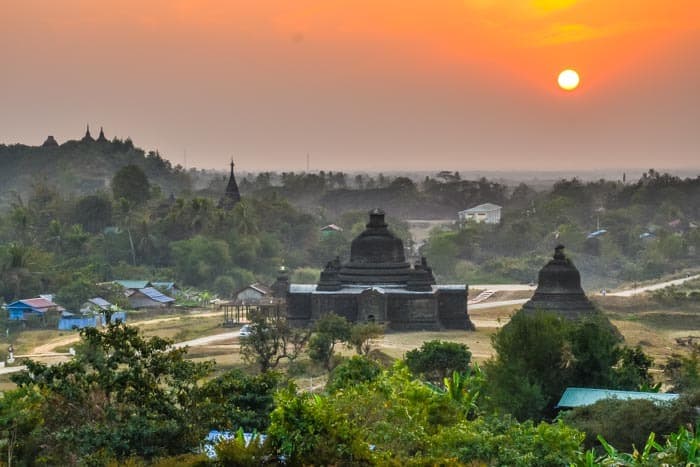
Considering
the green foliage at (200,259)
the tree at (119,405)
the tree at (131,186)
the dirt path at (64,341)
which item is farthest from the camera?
the tree at (131,186)

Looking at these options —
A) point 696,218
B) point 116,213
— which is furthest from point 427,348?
point 696,218

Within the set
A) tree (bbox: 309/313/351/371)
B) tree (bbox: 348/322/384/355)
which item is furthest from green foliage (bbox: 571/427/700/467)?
tree (bbox: 348/322/384/355)

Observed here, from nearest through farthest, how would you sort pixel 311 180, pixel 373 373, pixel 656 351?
pixel 373 373, pixel 656 351, pixel 311 180

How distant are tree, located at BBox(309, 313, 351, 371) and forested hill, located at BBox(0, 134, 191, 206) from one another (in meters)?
107

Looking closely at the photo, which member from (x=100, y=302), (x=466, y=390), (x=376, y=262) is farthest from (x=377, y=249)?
(x=466, y=390)

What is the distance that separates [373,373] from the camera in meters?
27.4

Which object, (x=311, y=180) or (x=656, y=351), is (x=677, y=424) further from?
(x=311, y=180)

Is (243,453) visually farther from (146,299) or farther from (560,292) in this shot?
(146,299)

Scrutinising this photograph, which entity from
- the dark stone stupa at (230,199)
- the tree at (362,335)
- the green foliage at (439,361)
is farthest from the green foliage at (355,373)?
the dark stone stupa at (230,199)

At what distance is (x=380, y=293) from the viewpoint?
5003 centimetres

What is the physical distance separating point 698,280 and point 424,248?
921 inches

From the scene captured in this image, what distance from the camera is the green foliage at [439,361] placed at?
112ft

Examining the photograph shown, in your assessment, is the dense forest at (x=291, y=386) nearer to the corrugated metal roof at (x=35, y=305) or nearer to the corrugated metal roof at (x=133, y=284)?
the corrugated metal roof at (x=35, y=305)

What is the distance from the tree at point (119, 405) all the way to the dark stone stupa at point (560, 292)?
27.1m
